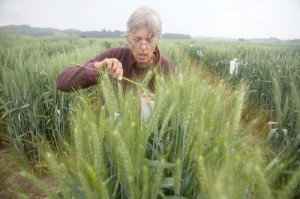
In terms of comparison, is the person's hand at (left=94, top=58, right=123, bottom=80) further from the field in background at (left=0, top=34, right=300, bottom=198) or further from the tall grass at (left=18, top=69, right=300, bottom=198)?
the tall grass at (left=18, top=69, right=300, bottom=198)

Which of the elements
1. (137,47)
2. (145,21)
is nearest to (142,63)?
(137,47)

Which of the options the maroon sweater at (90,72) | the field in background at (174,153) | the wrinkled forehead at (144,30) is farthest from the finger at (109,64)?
the wrinkled forehead at (144,30)

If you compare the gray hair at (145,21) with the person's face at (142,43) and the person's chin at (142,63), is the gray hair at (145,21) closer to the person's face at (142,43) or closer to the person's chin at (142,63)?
the person's face at (142,43)

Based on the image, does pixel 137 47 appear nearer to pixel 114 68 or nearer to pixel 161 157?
pixel 114 68

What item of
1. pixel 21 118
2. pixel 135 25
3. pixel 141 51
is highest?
pixel 135 25

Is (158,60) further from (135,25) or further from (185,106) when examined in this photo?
(185,106)

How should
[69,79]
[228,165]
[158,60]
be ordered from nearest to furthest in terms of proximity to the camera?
1. [228,165]
2. [69,79]
3. [158,60]

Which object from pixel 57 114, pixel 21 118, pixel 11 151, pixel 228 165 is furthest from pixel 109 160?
pixel 11 151

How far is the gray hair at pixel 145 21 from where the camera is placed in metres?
1.70

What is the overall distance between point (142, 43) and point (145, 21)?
0.13 m

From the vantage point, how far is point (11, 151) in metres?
2.21

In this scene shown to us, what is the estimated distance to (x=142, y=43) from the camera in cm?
173

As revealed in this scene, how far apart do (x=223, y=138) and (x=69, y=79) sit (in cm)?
118

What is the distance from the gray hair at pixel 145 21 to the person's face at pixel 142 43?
24 millimetres
